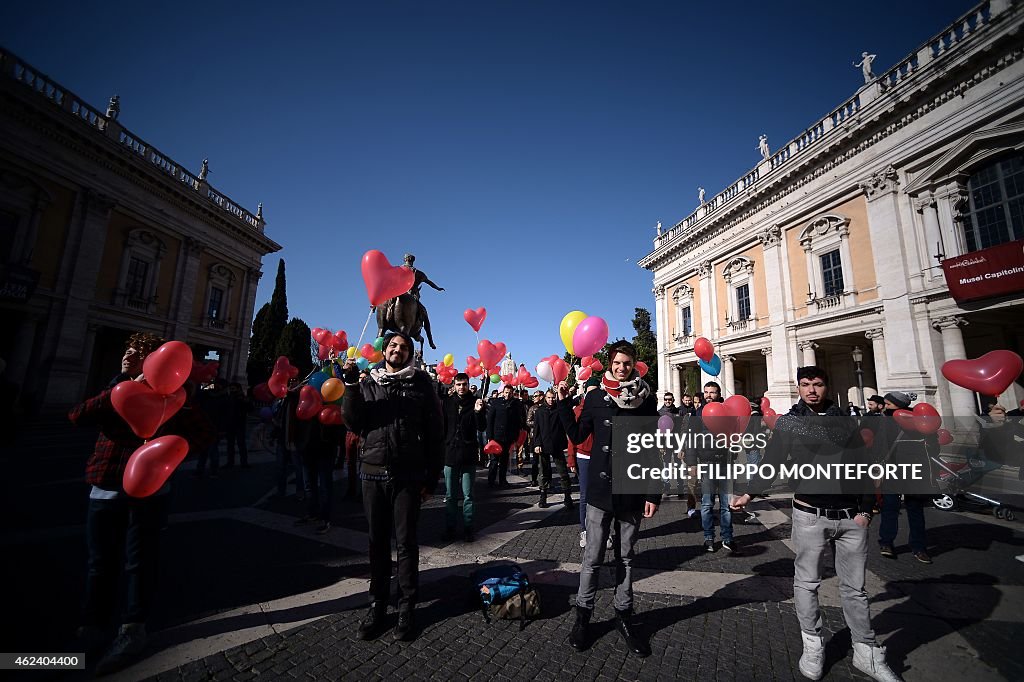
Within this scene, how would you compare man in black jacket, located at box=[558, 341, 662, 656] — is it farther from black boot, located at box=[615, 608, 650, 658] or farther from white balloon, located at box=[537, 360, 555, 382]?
white balloon, located at box=[537, 360, 555, 382]

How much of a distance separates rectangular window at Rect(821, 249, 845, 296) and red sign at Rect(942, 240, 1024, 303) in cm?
423

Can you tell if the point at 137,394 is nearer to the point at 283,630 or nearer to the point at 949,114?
the point at 283,630

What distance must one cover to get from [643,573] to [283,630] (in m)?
3.30

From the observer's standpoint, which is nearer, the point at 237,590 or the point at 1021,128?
the point at 237,590

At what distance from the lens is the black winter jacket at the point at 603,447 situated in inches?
113

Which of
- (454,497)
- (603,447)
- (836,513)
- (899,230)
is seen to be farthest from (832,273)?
(603,447)

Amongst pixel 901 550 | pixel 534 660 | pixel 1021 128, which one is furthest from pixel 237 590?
pixel 1021 128

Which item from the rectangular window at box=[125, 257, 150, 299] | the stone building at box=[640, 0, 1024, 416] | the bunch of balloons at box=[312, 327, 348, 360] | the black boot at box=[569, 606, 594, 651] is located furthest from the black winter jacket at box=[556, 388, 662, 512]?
the rectangular window at box=[125, 257, 150, 299]

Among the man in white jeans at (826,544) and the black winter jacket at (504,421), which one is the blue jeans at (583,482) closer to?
the man in white jeans at (826,544)

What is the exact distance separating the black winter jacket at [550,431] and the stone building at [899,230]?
1389 cm

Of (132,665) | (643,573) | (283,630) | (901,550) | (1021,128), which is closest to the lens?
(132,665)

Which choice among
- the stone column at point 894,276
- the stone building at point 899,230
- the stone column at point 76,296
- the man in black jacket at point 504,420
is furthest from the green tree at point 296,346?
the stone column at point 894,276

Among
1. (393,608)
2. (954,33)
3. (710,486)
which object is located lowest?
(393,608)

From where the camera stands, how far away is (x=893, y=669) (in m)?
2.56
